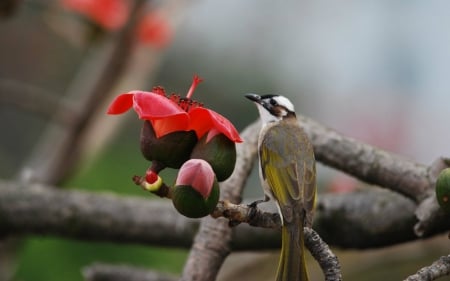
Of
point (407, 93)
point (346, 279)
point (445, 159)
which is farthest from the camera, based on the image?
point (407, 93)

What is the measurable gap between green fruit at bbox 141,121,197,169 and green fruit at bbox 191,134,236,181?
22 mm

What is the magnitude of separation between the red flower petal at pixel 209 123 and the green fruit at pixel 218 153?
19 millimetres

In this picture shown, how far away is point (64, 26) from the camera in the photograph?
4285 mm

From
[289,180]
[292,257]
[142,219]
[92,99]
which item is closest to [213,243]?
[289,180]

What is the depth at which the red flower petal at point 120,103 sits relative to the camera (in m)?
→ 1.68

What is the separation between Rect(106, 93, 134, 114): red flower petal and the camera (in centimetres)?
168

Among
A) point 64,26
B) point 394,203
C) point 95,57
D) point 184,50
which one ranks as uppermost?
point 394,203

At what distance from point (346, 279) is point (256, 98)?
829 mm

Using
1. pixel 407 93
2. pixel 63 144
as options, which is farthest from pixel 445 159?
pixel 407 93

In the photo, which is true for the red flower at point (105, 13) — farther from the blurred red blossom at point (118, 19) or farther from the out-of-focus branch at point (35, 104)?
the out-of-focus branch at point (35, 104)

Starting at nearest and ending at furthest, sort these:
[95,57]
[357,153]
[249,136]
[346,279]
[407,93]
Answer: [357,153] < [249,136] < [346,279] < [95,57] < [407,93]

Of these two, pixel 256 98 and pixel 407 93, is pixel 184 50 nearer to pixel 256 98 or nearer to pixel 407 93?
pixel 407 93

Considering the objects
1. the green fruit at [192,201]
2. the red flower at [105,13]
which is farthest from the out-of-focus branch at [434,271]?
the red flower at [105,13]

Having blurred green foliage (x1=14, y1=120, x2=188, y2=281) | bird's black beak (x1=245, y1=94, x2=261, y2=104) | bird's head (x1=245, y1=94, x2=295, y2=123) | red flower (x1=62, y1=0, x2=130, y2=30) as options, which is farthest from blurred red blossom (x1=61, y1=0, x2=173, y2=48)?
bird's black beak (x1=245, y1=94, x2=261, y2=104)
